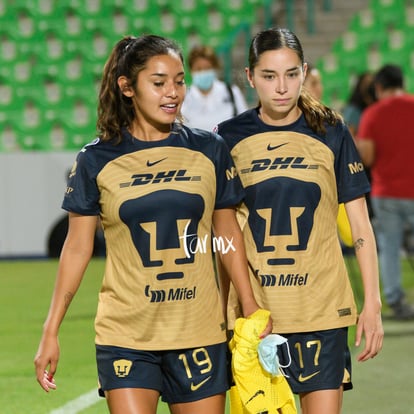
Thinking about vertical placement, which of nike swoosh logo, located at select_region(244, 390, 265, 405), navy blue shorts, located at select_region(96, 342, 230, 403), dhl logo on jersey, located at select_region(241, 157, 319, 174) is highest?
dhl logo on jersey, located at select_region(241, 157, 319, 174)

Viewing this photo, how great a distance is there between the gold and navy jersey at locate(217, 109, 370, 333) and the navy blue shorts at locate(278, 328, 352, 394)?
0.15 feet

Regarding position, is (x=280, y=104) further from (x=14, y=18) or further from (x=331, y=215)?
(x=14, y=18)

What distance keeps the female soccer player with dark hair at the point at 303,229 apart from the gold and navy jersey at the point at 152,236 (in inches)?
10.4

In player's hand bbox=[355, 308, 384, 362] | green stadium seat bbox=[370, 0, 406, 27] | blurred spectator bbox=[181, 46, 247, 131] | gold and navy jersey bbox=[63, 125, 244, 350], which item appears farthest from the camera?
green stadium seat bbox=[370, 0, 406, 27]

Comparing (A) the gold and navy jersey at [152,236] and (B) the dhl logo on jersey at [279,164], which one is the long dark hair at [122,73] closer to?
(A) the gold and navy jersey at [152,236]

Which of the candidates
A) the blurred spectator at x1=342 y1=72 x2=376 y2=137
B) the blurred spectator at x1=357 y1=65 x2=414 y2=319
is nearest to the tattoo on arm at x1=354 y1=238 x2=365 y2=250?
the blurred spectator at x1=357 y1=65 x2=414 y2=319

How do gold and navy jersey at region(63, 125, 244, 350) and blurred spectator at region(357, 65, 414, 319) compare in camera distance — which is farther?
blurred spectator at region(357, 65, 414, 319)

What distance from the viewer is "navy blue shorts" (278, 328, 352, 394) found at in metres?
3.63

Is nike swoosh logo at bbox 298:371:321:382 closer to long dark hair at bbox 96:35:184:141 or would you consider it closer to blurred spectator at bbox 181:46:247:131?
long dark hair at bbox 96:35:184:141

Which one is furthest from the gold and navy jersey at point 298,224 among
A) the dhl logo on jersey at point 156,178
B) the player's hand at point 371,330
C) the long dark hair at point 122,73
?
the long dark hair at point 122,73

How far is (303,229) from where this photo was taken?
361cm

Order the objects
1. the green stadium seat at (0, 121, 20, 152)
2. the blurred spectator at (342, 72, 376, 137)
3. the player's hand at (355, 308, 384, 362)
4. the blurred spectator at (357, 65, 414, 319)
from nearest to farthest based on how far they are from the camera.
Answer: the player's hand at (355, 308, 384, 362) → the blurred spectator at (357, 65, 414, 319) → the blurred spectator at (342, 72, 376, 137) → the green stadium seat at (0, 121, 20, 152)

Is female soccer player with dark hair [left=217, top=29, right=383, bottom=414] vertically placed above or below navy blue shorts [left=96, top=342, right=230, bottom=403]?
above

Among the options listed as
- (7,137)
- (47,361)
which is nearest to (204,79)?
Result: (47,361)
